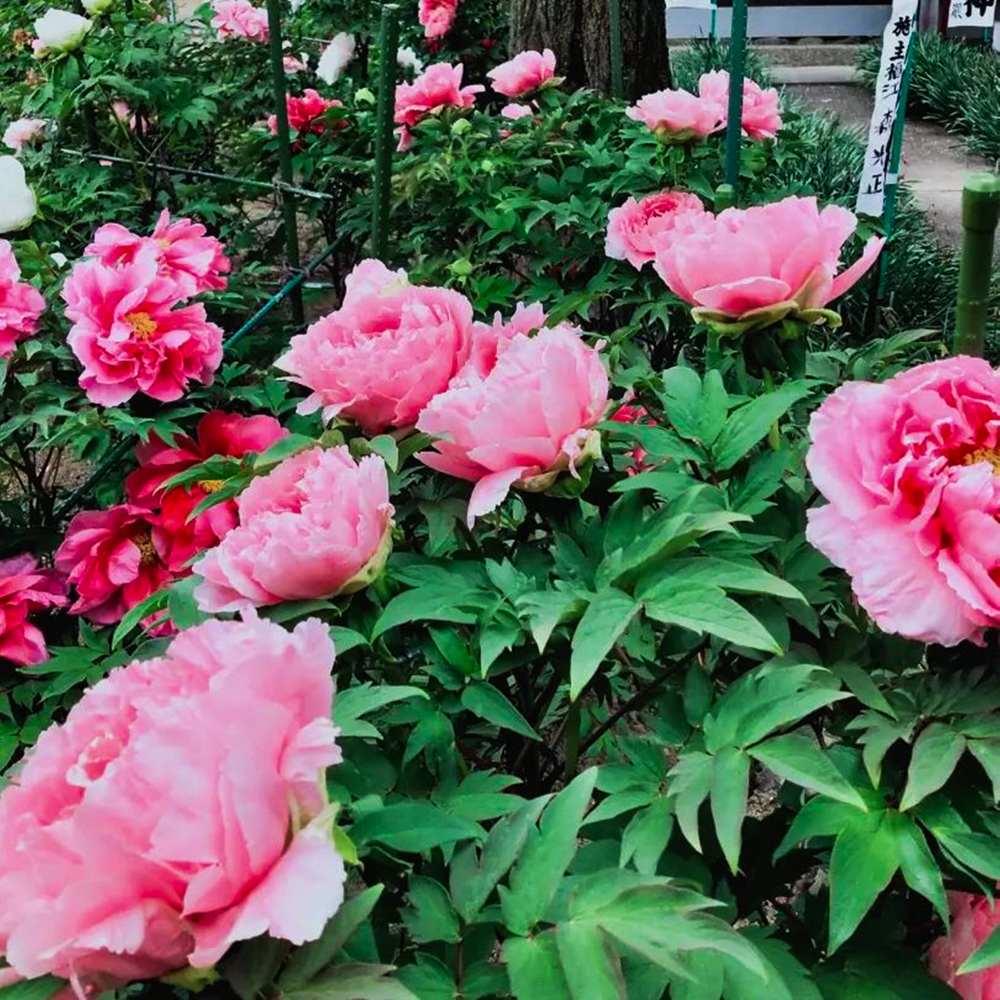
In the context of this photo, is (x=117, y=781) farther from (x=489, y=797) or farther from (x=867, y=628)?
(x=867, y=628)

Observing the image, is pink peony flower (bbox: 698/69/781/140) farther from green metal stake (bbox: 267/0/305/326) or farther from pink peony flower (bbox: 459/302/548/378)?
pink peony flower (bbox: 459/302/548/378)

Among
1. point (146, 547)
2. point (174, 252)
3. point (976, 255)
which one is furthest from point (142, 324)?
point (976, 255)

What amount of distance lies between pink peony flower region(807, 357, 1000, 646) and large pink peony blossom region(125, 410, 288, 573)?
0.80 metres

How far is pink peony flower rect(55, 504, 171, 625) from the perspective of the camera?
1415 mm

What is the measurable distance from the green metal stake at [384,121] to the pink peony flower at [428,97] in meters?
0.95

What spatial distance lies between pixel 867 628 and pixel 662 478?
0.58ft

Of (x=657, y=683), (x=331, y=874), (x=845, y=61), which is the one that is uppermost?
(x=331, y=874)

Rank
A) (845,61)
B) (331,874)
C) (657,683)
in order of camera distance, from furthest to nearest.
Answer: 1. (845,61)
2. (657,683)
3. (331,874)

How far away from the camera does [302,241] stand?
11.9 ft

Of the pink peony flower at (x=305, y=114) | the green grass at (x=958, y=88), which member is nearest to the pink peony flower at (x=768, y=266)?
the pink peony flower at (x=305, y=114)

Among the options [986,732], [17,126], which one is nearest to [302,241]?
[17,126]

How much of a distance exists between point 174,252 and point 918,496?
105 cm

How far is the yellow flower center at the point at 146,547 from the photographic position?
4.72 feet

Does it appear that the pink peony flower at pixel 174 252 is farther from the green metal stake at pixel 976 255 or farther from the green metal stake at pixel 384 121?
the green metal stake at pixel 976 255
